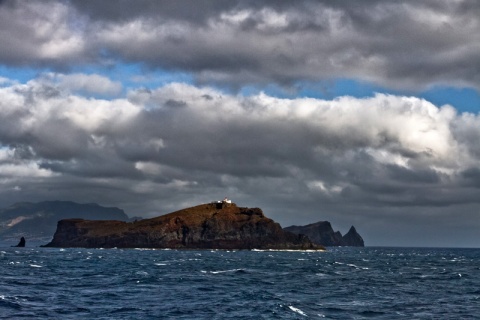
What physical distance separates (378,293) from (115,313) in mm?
39571

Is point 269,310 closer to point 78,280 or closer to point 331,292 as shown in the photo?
point 331,292

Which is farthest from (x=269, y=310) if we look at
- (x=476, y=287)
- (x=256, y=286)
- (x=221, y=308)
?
(x=476, y=287)

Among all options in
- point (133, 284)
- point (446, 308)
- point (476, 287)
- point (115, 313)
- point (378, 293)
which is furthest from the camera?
point (476, 287)

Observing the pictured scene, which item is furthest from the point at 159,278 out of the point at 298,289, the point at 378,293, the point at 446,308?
the point at 446,308

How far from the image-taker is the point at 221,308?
69.0 m

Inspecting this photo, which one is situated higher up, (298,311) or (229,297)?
(229,297)

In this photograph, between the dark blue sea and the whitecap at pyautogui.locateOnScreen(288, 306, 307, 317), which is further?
the whitecap at pyautogui.locateOnScreen(288, 306, 307, 317)

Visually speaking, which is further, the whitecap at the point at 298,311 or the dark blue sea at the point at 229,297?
the whitecap at the point at 298,311

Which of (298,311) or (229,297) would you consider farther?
(229,297)

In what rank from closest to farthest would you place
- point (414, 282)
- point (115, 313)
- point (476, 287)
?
point (115, 313)
point (476, 287)
point (414, 282)

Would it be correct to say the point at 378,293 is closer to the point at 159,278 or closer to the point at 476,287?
the point at 476,287

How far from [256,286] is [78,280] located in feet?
94.7

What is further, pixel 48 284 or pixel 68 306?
pixel 48 284

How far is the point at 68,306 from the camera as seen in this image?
68.2 m
